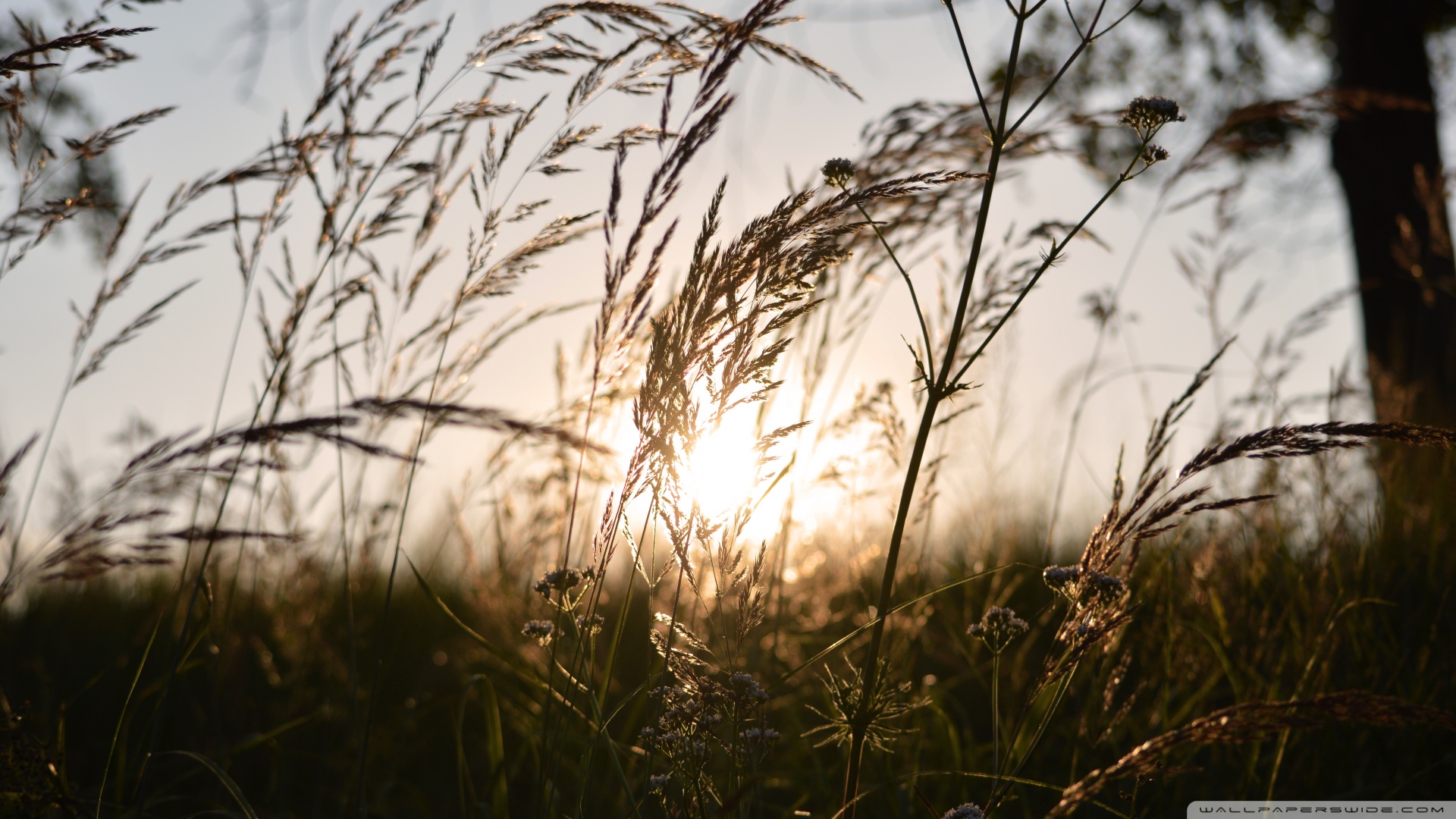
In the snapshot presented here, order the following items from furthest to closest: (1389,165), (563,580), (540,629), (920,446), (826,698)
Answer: (1389,165) < (826,698) < (540,629) < (563,580) < (920,446)

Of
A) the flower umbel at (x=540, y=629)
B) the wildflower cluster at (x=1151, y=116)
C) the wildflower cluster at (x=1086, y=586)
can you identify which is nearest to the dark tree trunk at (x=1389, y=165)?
the wildflower cluster at (x=1151, y=116)

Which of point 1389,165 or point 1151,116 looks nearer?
point 1151,116

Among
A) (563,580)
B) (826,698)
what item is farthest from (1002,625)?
(826,698)

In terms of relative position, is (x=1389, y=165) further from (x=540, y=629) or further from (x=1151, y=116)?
(x=540, y=629)

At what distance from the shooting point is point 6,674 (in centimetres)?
358

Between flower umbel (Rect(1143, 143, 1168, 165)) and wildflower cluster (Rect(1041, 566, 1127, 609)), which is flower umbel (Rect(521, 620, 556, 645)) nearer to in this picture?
wildflower cluster (Rect(1041, 566, 1127, 609))

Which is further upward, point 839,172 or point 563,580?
point 839,172

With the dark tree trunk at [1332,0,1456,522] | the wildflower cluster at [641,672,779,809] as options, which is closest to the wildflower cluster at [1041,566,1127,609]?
the wildflower cluster at [641,672,779,809]

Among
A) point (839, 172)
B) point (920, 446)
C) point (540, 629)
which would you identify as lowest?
point (540, 629)

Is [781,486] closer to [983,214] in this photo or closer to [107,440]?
[983,214]

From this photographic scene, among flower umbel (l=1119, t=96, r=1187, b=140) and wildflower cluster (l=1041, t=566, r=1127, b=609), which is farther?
flower umbel (l=1119, t=96, r=1187, b=140)

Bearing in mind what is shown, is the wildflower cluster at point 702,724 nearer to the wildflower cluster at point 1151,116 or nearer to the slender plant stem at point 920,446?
the slender plant stem at point 920,446

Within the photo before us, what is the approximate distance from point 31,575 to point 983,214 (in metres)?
1.55

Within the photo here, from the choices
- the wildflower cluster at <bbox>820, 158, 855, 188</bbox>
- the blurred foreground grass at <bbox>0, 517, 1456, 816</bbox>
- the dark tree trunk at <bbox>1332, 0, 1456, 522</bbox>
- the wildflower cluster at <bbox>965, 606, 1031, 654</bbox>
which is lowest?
the blurred foreground grass at <bbox>0, 517, 1456, 816</bbox>
